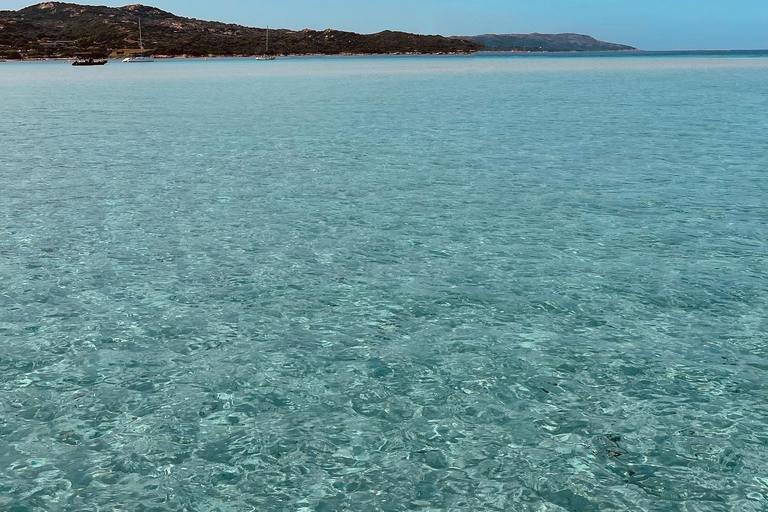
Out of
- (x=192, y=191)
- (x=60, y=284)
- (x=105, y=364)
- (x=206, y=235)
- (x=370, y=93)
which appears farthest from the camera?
(x=370, y=93)

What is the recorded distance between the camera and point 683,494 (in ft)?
23.2

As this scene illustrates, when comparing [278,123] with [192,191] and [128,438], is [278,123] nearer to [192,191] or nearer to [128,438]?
[192,191]

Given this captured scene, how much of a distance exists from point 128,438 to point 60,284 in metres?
6.26

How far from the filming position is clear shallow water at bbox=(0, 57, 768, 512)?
24.4 ft

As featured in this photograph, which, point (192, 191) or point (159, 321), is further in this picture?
point (192, 191)

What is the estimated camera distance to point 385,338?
10.9 metres

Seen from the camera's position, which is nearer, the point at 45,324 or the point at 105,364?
the point at 105,364

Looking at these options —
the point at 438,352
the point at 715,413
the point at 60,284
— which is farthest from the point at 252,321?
the point at 715,413

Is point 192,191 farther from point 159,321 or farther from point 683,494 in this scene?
point 683,494

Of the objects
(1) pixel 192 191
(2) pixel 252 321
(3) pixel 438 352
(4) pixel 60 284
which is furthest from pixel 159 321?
(1) pixel 192 191

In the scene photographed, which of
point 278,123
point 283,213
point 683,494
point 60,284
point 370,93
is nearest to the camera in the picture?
point 683,494

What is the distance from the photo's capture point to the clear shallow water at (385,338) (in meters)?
7.43

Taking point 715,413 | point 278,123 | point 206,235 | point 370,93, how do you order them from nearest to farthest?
point 715,413
point 206,235
point 278,123
point 370,93

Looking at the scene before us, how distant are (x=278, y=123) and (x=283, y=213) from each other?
23054mm
